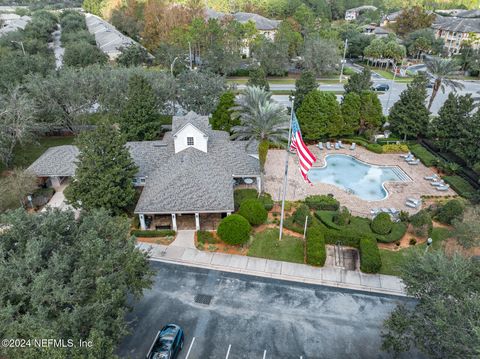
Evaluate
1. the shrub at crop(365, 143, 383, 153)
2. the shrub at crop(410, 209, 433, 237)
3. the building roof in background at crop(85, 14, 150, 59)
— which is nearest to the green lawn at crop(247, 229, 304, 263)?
the shrub at crop(410, 209, 433, 237)

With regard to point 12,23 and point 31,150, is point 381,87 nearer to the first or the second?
point 31,150

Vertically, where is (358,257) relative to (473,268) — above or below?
below

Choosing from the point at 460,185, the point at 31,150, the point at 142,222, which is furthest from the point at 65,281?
the point at 460,185

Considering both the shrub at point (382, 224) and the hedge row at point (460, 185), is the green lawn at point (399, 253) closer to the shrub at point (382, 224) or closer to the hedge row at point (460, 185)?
the shrub at point (382, 224)

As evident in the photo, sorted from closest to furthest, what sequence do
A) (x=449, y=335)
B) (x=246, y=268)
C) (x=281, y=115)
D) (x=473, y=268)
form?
1. (x=449, y=335)
2. (x=473, y=268)
3. (x=246, y=268)
4. (x=281, y=115)

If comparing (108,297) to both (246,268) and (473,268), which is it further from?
(473,268)

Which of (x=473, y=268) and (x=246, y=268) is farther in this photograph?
(x=246, y=268)

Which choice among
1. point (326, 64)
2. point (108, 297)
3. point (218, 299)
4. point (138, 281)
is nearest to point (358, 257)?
point (218, 299)
